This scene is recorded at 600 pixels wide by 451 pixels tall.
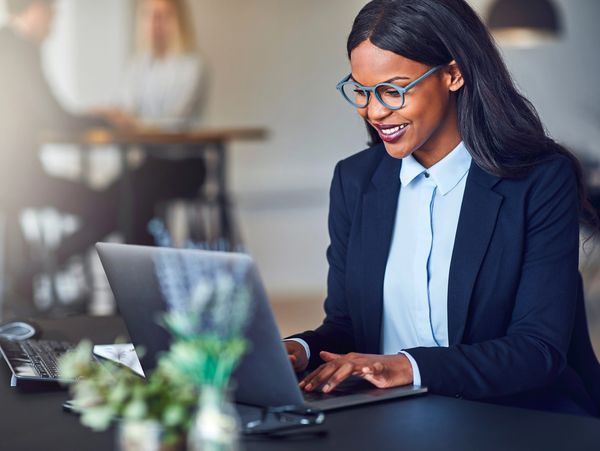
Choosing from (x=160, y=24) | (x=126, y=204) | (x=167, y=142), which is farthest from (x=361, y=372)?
(x=160, y=24)

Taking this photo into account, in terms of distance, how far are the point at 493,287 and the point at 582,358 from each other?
20 centimetres

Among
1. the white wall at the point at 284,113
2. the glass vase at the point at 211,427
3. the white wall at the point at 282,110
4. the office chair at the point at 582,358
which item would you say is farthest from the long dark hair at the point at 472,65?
the white wall at the point at 282,110

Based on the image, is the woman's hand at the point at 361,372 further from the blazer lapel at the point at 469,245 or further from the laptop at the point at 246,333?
the blazer lapel at the point at 469,245

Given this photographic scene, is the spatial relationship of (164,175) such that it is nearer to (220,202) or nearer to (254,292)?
(220,202)

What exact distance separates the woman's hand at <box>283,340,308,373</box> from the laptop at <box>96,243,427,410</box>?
0.44 ft

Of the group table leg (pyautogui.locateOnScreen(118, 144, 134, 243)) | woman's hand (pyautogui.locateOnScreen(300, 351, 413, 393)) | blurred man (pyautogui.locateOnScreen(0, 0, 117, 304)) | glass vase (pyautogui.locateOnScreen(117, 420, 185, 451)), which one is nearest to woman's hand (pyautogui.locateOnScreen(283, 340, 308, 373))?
woman's hand (pyautogui.locateOnScreen(300, 351, 413, 393))

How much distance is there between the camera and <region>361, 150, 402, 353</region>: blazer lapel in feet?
5.88

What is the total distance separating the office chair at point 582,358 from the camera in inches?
68.1

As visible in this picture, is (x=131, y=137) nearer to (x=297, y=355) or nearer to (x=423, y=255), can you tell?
(x=423, y=255)

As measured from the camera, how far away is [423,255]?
5.80ft

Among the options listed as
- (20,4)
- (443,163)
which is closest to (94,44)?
(20,4)

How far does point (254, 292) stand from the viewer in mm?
1125

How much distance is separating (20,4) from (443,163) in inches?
160

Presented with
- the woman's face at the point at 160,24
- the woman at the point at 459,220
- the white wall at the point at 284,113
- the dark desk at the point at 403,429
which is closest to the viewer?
the dark desk at the point at 403,429
